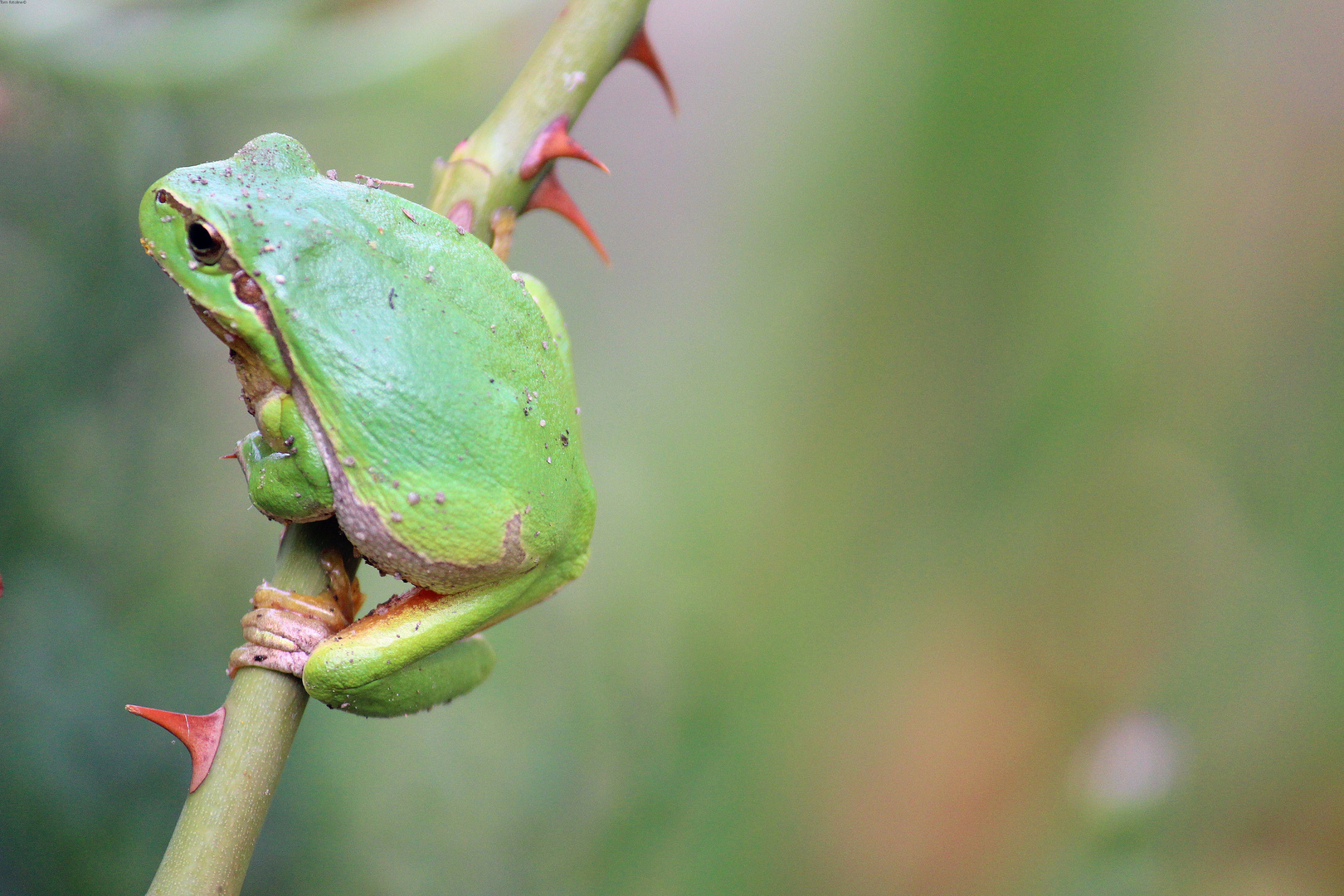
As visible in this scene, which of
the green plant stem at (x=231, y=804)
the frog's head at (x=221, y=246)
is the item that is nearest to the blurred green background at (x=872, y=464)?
the frog's head at (x=221, y=246)

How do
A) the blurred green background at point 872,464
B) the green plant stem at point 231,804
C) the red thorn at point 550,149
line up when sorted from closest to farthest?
1. the green plant stem at point 231,804
2. the red thorn at point 550,149
3. the blurred green background at point 872,464

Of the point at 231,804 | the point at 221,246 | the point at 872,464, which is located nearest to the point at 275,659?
the point at 231,804

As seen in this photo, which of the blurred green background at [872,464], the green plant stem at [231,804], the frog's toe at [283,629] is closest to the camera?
the green plant stem at [231,804]

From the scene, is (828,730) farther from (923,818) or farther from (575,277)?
(575,277)

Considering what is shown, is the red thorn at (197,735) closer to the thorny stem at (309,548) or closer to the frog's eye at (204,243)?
the thorny stem at (309,548)

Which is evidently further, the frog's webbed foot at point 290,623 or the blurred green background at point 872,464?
the blurred green background at point 872,464

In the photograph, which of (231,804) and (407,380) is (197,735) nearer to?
(231,804)

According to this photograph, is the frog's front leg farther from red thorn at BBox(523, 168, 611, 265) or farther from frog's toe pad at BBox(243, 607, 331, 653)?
red thorn at BBox(523, 168, 611, 265)

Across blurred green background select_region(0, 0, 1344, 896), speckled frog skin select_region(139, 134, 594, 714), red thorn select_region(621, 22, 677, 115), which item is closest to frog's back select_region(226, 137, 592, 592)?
speckled frog skin select_region(139, 134, 594, 714)
